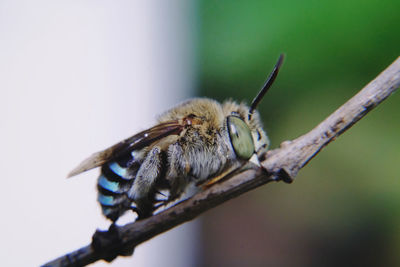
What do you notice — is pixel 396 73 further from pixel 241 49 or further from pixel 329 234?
pixel 329 234

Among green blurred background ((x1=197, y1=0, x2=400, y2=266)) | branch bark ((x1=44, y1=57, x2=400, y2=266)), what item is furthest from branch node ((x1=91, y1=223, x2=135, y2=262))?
green blurred background ((x1=197, y1=0, x2=400, y2=266))

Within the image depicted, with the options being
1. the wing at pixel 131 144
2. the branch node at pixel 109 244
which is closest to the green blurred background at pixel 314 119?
the wing at pixel 131 144

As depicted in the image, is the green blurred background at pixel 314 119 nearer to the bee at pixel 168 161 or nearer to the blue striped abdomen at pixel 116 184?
the bee at pixel 168 161

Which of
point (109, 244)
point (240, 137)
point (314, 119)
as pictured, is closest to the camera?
point (109, 244)

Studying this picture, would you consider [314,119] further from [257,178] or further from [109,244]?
[109,244]

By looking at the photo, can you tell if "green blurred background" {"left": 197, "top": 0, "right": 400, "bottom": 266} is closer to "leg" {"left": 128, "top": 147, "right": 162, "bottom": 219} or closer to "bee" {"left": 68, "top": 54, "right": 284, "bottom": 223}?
"bee" {"left": 68, "top": 54, "right": 284, "bottom": 223}

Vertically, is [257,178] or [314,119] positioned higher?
[314,119]

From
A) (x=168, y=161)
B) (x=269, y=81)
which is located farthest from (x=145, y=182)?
(x=269, y=81)
